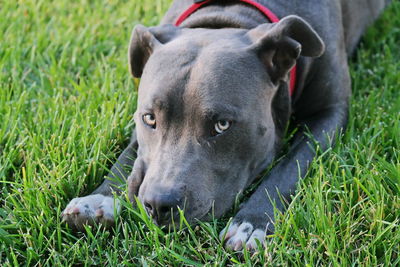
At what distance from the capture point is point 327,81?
402cm

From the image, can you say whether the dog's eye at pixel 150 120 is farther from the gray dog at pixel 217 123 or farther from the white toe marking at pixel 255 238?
the white toe marking at pixel 255 238

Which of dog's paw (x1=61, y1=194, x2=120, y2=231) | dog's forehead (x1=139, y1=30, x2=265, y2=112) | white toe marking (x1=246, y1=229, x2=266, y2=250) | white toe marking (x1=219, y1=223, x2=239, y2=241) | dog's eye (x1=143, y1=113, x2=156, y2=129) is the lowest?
white toe marking (x1=246, y1=229, x2=266, y2=250)

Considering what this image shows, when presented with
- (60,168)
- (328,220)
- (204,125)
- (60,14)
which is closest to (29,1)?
(60,14)

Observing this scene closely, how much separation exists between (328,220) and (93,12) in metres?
3.39

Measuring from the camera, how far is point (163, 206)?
2908 mm

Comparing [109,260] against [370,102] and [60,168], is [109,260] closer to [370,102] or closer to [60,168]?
[60,168]

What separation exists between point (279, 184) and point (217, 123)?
1.68 feet

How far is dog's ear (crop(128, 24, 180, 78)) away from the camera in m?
Result: 3.59

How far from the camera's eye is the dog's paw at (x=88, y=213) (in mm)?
3182

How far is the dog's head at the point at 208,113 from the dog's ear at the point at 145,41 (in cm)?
1

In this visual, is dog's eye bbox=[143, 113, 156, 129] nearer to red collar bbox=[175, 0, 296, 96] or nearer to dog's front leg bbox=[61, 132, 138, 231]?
dog's front leg bbox=[61, 132, 138, 231]

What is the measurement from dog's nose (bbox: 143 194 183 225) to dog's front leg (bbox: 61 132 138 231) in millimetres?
296

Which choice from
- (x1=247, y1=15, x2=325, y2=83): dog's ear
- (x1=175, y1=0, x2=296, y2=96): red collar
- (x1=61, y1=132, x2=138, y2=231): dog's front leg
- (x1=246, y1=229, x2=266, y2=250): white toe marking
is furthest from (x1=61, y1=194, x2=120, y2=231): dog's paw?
(x1=175, y1=0, x2=296, y2=96): red collar

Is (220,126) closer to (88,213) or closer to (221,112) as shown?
(221,112)
